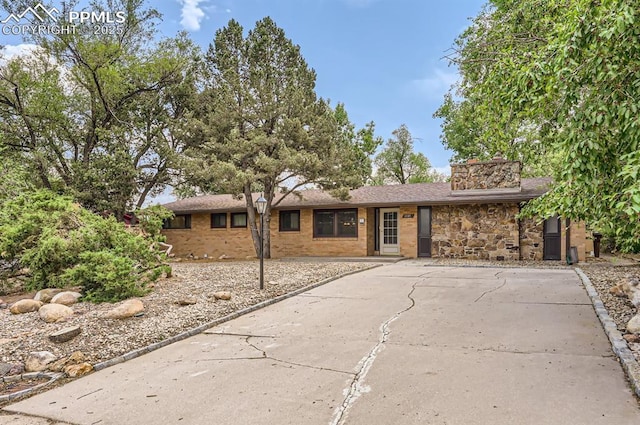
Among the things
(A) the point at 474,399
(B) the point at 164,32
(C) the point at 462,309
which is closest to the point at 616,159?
(A) the point at 474,399

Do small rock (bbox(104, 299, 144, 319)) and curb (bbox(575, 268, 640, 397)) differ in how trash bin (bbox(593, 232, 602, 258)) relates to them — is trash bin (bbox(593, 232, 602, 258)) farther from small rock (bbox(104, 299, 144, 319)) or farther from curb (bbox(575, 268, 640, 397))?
small rock (bbox(104, 299, 144, 319))

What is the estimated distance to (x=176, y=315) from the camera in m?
6.23

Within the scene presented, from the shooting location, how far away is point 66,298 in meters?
6.70

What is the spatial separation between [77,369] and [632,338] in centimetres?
618

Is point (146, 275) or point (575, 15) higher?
point (575, 15)

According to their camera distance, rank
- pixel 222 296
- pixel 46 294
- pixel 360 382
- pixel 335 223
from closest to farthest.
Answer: pixel 360 382, pixel 46 294, pixel 222 296, pixel 335 223

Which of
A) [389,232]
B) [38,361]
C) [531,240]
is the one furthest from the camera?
[389,232]

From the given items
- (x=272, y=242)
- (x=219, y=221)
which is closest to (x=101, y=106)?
(x=219, y=221)

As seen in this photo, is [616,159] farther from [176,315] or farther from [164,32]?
[164,32]

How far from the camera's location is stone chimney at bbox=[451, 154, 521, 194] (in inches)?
559

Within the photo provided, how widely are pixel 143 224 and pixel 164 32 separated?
483 inches

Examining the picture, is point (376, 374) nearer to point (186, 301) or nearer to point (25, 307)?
point (186, 301)

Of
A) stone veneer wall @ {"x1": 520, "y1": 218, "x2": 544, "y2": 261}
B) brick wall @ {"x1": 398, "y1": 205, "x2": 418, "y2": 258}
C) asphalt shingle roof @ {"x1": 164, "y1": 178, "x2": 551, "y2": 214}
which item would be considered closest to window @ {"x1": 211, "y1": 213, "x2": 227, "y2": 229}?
asphalt shingle roof @ {"x1": 164, "y1": 178, "x2": 551, "y2": 214}

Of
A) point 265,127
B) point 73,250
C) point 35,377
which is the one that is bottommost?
point 35,377
